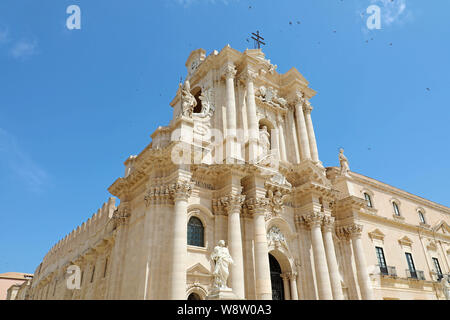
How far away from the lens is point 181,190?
51.1ft

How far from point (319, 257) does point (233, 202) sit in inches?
256

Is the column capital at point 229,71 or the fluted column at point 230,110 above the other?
the column capital at point 229,71

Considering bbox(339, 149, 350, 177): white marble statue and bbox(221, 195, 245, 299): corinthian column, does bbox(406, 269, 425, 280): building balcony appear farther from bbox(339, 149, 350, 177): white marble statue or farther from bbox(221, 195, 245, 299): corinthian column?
bbox(221, 195, 245, 299): corinthian column

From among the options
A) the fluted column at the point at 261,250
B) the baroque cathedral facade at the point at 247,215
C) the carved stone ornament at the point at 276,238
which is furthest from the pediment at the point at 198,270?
the carved stone ornament at the point at 276,238

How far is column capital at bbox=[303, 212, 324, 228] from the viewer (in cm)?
2000

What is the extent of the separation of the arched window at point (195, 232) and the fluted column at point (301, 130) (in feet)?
30.5

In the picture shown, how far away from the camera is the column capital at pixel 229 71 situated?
2098 cm

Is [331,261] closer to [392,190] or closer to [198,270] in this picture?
[198,270]

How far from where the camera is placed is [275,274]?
18953 millimetres

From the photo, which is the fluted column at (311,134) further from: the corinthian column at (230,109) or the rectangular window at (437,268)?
the rectangular window at (437,268)

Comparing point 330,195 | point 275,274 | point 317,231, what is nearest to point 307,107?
point 330,195

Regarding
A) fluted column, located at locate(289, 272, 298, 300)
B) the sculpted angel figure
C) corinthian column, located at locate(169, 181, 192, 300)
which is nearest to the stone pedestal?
corinthian column, located at locate(169, 181, 192, 300)
